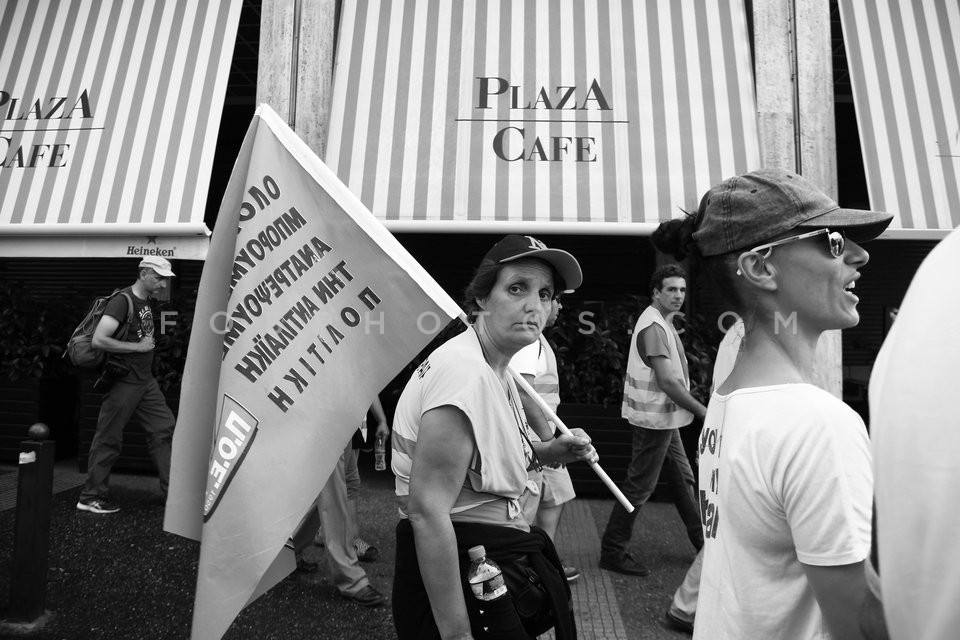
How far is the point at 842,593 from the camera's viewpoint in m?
1.21

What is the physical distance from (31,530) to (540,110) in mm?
4168

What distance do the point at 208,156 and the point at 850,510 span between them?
5383 millimetres

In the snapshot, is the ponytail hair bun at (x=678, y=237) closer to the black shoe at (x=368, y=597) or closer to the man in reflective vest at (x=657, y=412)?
the man in reflective vest at (x=657, y=412)

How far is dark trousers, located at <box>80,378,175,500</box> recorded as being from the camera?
5.64 m

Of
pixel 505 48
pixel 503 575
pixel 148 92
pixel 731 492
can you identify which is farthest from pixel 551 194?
pixel 731 492

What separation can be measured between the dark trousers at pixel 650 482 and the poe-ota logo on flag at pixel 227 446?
3.10m

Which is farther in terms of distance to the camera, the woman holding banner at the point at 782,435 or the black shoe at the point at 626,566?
the black shoe at the point at 626,566

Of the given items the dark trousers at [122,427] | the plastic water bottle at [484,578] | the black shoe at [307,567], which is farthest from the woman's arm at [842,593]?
the dark trousers at [122,427]

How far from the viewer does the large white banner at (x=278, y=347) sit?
214cm

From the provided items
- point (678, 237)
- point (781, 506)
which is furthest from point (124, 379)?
point (781, 506)

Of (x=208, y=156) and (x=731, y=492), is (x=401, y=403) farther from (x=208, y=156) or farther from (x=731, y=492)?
(x=208, y=156)

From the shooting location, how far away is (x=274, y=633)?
389cm

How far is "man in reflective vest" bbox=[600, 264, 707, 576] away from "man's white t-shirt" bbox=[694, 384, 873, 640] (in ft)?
10.2

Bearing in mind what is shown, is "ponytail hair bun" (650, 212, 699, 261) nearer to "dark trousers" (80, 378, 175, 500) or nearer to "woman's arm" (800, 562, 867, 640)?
"woman's arm" (800, 562, 867, 640)
